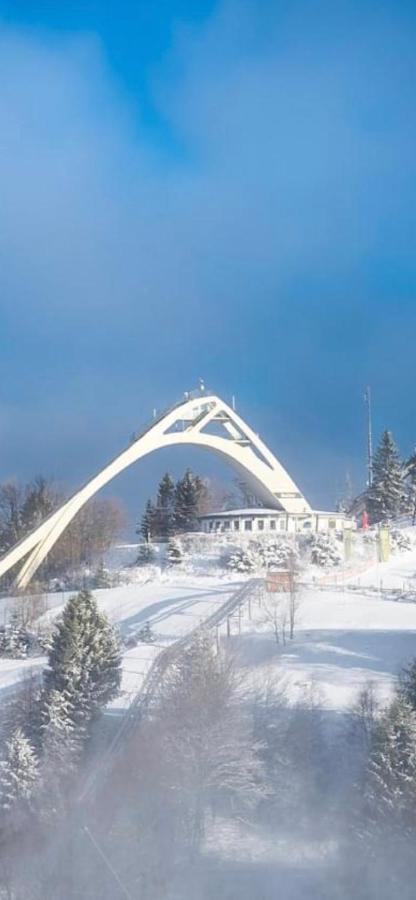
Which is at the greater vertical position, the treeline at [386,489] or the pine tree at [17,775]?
the treeline at [386,489]

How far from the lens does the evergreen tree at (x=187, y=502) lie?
63250 millimetres

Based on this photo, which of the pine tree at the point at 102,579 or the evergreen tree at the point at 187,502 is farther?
the evergreen tree at the point at 187,502

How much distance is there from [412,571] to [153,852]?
2891 centimetres

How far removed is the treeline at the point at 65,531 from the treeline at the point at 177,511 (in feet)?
7.94

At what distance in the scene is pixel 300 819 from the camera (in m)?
19.5

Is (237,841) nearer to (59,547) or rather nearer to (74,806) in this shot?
(74,806)

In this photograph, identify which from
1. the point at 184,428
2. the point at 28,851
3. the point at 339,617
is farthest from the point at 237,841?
the point at 184,428

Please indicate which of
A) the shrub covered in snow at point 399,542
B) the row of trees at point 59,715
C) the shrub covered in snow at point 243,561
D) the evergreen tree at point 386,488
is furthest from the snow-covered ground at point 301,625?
the evergreen tree at point 386,488

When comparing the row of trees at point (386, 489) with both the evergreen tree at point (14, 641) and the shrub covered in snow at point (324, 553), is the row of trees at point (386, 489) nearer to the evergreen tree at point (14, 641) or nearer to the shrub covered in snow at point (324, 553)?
the shrub covered in snow at point (324, 553)

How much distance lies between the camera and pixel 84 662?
23094 millimetres

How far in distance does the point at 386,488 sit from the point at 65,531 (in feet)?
75.5

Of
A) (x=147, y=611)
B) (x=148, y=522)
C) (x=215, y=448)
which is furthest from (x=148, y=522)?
(x=147, y=611)

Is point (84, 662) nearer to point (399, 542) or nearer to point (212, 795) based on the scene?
point (212, 795)

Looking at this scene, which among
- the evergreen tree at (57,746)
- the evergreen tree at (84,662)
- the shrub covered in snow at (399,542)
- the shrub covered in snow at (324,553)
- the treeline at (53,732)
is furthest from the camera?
the shrub covered in snow at (399,542)
